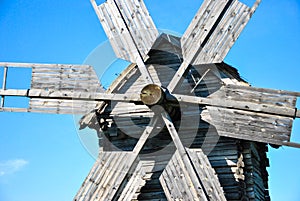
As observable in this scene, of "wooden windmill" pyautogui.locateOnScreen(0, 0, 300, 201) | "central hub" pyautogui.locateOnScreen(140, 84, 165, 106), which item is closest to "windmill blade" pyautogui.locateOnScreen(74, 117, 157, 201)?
"wooden windmill" pyautogui.locateOnScreen(0, 0, 300, 201)

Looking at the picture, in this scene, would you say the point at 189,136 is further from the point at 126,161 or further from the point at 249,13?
the point at 249,13

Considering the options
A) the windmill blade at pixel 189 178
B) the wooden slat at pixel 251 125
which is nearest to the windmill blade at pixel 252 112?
the wooden slat at pixel 251 125

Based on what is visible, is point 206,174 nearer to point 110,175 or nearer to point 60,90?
point 110,175

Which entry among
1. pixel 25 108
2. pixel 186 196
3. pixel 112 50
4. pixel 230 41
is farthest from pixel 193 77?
pixel 25 108

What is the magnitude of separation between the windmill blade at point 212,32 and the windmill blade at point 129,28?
1.98 feet

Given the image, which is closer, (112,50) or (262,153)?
(112,50)

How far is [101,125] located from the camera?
9602 mm

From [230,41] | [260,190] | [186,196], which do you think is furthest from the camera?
[260,190]

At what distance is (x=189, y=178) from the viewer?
8.38 meters

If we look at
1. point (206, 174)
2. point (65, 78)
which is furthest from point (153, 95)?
point (65, 78)

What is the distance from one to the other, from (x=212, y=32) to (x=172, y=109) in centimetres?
146

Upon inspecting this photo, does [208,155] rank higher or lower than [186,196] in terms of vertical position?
higher

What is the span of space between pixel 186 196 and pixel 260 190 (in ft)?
6.78

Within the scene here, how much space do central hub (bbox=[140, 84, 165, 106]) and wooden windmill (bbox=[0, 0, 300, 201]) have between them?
0.05ft
